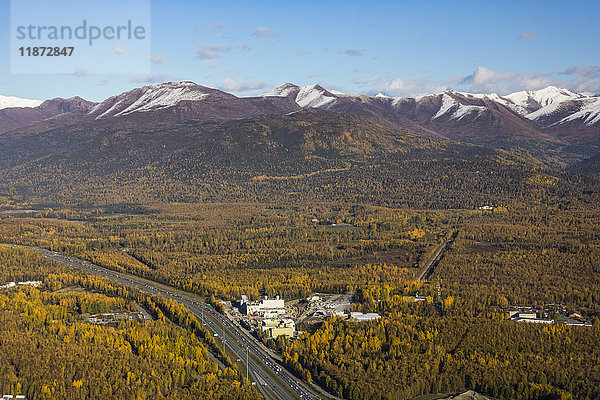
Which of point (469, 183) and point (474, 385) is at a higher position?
point (469, 183)

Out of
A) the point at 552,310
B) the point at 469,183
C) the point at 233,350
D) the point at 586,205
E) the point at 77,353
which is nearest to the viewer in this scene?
the point at 77,353

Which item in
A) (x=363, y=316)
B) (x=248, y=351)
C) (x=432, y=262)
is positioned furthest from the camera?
(x=432, y=262)

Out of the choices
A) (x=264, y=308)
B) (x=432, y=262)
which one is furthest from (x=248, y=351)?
(x=432, y=262)

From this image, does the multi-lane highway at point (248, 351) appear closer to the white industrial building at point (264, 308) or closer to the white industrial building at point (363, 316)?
the white industrial building at point (264, 308)

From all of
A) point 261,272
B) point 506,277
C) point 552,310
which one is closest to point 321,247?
point 261,272

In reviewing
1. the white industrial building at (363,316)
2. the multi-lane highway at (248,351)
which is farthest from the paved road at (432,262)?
the multi-lane highway at (248,351)

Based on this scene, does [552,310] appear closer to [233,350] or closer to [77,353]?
[233,350]

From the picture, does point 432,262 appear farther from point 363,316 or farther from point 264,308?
point 264,308
